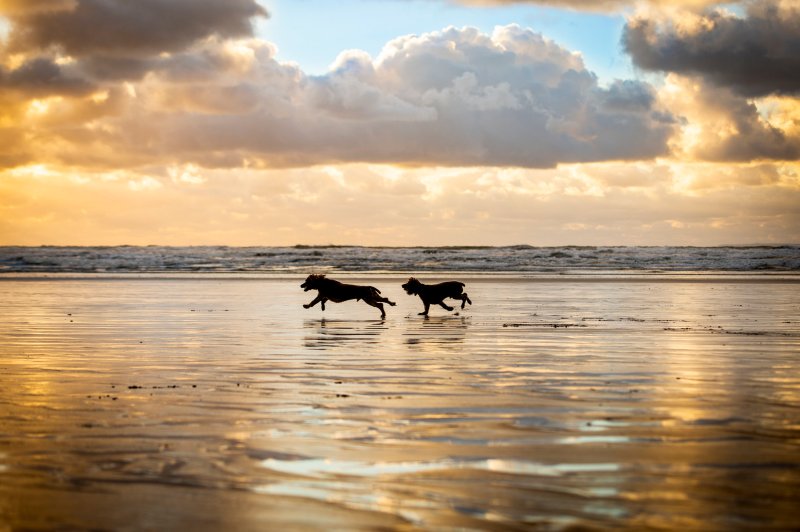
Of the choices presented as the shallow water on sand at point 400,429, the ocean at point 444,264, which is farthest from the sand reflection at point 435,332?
the ocean at point 444,264

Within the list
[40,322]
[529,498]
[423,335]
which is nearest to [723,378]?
[529,498]

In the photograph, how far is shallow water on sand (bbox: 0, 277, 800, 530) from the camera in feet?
16.5

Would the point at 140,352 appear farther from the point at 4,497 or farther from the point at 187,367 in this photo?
the point at 4,497

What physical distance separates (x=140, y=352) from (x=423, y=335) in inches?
210

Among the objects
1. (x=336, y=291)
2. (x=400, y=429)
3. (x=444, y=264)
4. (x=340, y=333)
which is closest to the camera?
(x=400, y=429)

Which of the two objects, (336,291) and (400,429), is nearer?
(400,429)

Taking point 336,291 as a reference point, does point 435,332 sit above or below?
below

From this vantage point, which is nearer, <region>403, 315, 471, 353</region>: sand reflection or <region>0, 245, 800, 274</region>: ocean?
<region>403, 315, 471, 353</region>: sand reflection

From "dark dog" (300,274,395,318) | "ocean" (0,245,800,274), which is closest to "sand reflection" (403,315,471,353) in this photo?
"dark dog" (300,274,395,318)

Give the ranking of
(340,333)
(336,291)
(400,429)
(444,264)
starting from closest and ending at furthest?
(400,429) → (340,333) → (336,291) → (444,264)

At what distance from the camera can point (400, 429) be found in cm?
725

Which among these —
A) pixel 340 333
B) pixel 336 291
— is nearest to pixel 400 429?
pixel 340 333

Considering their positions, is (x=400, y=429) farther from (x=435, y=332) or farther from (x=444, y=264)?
(x=444, y=264)

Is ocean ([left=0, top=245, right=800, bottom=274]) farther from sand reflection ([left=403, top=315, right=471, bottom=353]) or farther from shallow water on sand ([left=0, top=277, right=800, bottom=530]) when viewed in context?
shallow water on sand ([left=0, top=277, right=800, bottom=530])
